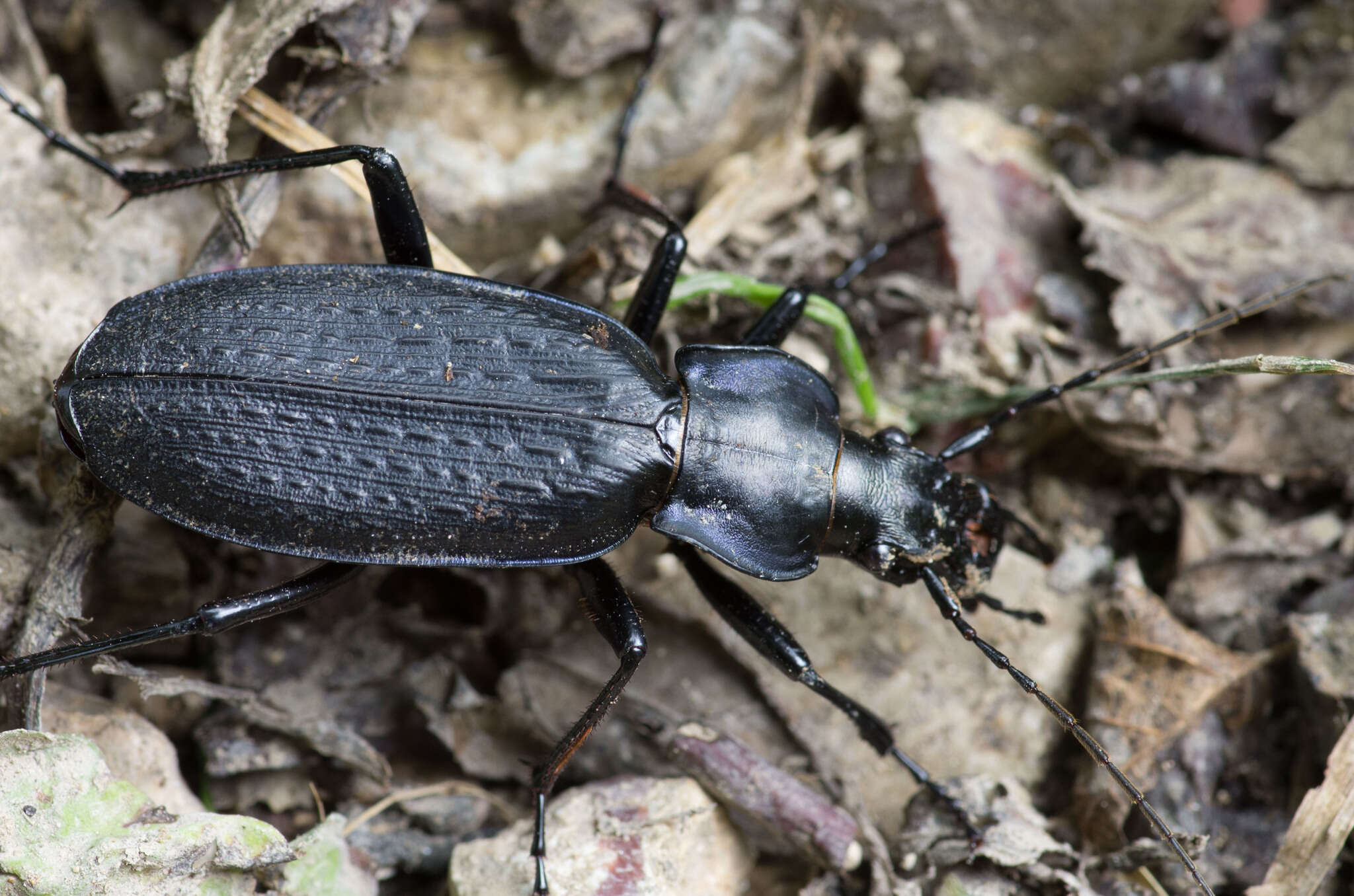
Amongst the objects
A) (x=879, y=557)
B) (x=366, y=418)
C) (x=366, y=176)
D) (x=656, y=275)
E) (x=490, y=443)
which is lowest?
(x=879, y=557)

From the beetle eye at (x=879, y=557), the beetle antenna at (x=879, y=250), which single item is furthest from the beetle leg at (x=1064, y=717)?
the beetle antenna at (x=879, y=250)

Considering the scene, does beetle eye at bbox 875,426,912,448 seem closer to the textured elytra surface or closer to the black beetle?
the black beetle

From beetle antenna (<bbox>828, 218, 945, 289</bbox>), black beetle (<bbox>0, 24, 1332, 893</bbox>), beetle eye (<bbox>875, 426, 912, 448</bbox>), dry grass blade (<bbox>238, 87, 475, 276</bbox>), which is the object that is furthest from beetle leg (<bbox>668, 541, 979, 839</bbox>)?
dry grass blade (<bbox>238, 87, 475, 276</bbox>)

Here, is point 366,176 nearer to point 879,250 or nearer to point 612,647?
point 612,647

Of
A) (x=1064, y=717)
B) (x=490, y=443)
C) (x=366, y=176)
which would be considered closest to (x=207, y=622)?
(x=490, y=443)

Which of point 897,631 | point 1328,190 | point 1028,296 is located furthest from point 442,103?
point 1328,190

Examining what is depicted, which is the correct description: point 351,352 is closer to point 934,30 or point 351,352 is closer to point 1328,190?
point 934,30
